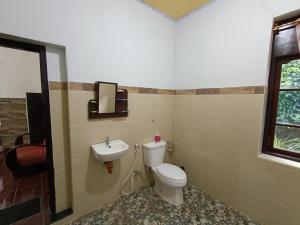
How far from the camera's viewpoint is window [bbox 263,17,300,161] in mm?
1370

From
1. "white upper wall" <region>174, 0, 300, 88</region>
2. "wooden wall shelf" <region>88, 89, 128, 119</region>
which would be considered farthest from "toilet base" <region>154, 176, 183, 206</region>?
"white upper wall" <region>174, 0, 300, 88</region>

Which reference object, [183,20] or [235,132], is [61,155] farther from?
[183,20]

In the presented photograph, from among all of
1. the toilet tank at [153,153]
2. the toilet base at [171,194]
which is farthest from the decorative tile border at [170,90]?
the toilet base at [171,194]

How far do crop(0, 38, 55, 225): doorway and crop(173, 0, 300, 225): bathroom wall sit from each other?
67.0 inches

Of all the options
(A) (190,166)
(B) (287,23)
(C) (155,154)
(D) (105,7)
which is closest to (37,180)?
(C) (155,154)

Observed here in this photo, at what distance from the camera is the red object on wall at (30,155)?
1680 millimetres

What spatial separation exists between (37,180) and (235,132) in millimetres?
2571

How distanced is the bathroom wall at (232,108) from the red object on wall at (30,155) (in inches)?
71.2

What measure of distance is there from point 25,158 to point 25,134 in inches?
11.4

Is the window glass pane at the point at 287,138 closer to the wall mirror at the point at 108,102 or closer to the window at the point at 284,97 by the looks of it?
the window at the point at 284,97

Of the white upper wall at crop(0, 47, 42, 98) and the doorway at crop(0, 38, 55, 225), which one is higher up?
the white upper wall at crop(0, 47, 42, 98)

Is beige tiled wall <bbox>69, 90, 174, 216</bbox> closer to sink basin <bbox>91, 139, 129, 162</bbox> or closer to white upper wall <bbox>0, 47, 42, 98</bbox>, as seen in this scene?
sink basin <bbox>91, 139, 129, 162</bbox>

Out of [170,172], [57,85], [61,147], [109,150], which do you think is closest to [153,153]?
[170,172]

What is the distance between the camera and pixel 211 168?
1.94 meters
